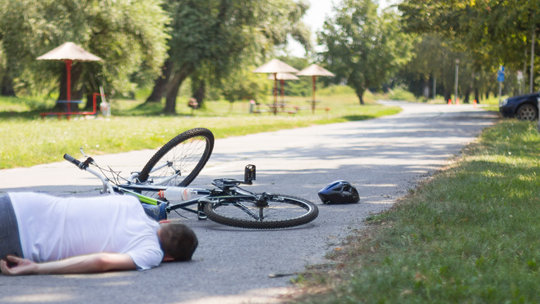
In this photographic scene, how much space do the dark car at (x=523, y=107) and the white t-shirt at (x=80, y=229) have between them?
23.4 metres

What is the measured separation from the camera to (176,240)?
4.38m

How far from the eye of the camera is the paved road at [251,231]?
3869 mm

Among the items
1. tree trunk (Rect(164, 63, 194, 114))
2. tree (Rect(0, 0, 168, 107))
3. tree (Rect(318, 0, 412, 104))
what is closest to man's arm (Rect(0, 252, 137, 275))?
tree (Rect(0, 0, 168, 107))

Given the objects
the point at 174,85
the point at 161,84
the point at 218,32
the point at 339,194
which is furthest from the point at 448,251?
the point at 161,84

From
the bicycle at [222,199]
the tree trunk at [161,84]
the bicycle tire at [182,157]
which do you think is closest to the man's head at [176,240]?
the bicycle at [222,199]

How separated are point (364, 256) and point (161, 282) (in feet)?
4.92

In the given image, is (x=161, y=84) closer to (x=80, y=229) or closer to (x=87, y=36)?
(x=87, y=36)

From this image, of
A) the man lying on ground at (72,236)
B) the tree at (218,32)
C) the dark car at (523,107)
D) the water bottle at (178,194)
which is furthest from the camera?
the tree at (218,32)

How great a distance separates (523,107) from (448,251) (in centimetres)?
2264

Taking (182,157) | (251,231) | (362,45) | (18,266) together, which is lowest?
(251,231)

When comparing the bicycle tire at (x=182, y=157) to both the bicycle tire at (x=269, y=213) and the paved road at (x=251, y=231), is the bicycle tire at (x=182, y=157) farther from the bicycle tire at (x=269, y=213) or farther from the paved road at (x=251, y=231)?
the bicycle tire at (x=269, y=213)

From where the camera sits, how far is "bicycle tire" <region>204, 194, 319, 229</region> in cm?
559

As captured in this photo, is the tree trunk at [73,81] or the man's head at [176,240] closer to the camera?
the man's head at [176,240]

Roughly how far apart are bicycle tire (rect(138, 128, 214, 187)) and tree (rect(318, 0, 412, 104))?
69390 mm
